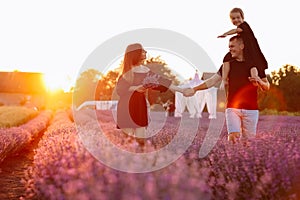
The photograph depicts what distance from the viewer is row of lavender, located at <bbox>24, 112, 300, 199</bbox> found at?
260cm

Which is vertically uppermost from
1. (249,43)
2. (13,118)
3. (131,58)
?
(249,43)

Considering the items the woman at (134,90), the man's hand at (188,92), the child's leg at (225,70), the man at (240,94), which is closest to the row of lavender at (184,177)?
the man at (240,94)

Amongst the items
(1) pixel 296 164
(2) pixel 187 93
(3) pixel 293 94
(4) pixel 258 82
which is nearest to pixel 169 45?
(2) pixel 187 93

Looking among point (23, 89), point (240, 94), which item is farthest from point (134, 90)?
point (23, 89)

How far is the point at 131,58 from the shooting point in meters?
5.45

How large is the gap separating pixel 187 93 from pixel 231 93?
5.78ft

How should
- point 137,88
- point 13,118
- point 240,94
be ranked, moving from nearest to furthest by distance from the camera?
point 240,94 → point 137,88 → point 13,118

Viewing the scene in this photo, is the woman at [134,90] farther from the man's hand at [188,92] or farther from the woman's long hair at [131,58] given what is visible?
the man's hand at [188,92]

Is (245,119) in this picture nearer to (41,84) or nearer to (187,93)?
(187,93)

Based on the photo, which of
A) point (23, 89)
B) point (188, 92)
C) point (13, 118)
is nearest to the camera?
point (188, 92)

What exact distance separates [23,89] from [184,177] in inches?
2720

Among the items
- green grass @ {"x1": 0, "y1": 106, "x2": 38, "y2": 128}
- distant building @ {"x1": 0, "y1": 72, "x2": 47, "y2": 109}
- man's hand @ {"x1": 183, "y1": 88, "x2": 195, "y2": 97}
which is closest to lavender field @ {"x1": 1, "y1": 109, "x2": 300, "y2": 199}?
man's hand @ {"x1": 183, "y1": 88, "x2": 195, "y2": 97}

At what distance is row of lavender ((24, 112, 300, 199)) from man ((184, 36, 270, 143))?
0.48m

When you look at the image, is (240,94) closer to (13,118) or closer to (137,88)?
(137,88)
